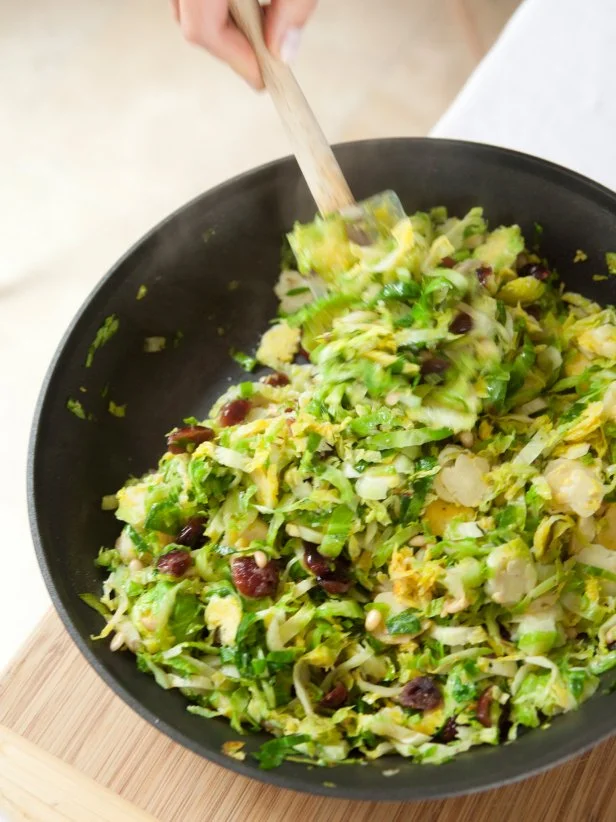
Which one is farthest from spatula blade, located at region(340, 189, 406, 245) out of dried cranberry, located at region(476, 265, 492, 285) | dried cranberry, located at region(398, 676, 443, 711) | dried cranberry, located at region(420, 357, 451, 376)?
dried cranberry, located at region(398, 676, 443, 711)

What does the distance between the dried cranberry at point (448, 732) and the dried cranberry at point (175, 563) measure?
70 centimetres

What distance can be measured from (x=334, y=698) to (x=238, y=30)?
5.31 ft

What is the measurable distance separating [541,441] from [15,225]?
261cm

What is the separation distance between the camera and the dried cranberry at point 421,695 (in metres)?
1.61

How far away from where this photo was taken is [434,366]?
5.95ft

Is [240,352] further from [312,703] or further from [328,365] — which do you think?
[312,703]

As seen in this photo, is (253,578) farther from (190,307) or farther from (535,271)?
(535,271)

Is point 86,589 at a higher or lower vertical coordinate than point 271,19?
lower

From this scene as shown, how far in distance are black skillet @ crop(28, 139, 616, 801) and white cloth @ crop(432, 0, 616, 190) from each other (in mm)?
341

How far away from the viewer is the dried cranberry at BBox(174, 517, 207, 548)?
1.91 m

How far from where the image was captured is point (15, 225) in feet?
11.1

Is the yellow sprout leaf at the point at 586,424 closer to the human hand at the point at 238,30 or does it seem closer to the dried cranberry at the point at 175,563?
the dried cranberry at the point at 175,563

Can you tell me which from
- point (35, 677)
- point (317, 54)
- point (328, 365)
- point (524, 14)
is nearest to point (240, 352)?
point (328, 365)

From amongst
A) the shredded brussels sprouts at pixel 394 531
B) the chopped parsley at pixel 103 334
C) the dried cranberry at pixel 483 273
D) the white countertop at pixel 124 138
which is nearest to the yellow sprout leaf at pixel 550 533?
the shredded brussels sprouts at pixel 394 531
